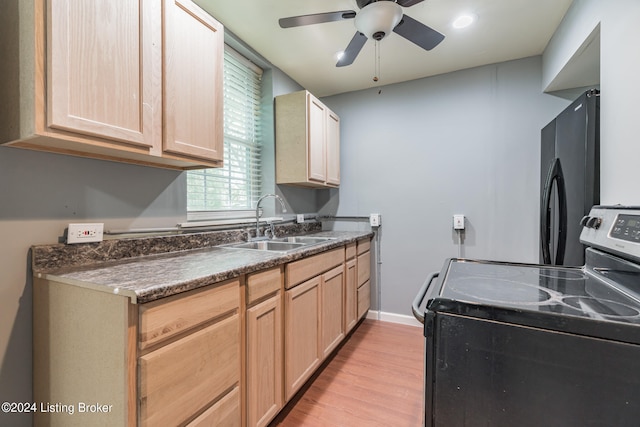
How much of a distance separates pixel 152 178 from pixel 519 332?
5.69 ft

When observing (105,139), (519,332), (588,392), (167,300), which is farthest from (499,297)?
(105,139)

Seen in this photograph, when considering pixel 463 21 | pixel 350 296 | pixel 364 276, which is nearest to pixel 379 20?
pixel 463 21

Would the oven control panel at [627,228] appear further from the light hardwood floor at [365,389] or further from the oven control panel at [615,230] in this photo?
the light hardwood floor at [365,389]

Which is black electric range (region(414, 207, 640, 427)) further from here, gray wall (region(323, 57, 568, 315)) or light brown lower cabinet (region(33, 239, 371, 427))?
gray wall (region(323, 57, 568, 315))

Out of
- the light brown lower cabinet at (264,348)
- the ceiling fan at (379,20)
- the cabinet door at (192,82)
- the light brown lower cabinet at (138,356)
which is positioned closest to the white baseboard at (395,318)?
the light brown lower cabinet at (264,348)

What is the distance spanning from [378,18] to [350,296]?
2020mm

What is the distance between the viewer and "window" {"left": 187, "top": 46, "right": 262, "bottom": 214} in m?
1.99

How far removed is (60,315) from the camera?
1035 millimetres

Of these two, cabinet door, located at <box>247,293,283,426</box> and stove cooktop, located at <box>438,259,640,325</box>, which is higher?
stove cooktop, located at <box>438,259,640,325</box>

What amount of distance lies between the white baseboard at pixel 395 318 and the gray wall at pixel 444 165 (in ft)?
0.22

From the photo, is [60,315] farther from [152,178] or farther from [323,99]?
[323,99]

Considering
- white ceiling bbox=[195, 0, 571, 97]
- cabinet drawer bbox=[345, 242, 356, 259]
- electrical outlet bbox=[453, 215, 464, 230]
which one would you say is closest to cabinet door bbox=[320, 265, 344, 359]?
cabinet drawer bbox=[345, 242, 356, 259]

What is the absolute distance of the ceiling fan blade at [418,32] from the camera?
1585 millimetres

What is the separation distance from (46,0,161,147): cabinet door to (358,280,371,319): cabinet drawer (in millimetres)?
2165
